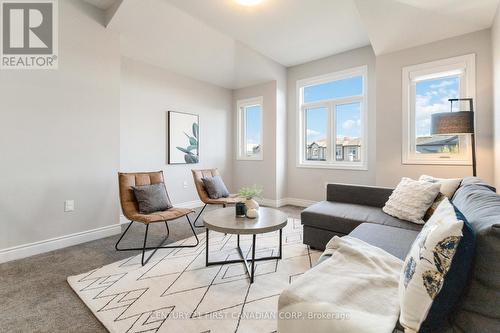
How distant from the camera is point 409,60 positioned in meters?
3.36

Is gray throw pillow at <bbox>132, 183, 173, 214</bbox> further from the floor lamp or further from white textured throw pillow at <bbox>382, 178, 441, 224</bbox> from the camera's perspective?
the floor lamp

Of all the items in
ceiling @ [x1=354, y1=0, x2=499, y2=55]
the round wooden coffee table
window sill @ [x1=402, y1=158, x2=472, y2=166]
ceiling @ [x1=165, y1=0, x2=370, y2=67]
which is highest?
ceiling @ [x1=165, y1=0, x2=370, y2=67]

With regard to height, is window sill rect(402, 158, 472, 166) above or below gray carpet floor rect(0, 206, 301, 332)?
above

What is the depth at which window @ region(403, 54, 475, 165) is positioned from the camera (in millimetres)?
3066

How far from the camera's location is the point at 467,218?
1134 mm

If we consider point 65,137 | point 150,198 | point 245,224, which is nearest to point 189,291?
point 245,224

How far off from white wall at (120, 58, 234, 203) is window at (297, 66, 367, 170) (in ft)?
5.66

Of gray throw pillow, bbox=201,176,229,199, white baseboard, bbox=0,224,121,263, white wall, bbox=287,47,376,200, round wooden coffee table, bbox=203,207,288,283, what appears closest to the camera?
round wooden coffee table, bbox=203,207,288,283

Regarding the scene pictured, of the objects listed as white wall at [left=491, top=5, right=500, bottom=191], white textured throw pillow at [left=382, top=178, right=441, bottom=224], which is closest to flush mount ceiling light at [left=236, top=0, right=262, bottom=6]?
white wall at [left=491, top=5, right=500, bottom=191]

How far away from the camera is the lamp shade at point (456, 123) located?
2.57 metres

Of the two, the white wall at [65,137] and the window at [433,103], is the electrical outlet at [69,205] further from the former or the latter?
the window at [433,103]

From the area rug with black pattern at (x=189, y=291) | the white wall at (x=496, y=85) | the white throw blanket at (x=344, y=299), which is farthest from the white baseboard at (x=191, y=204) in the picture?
the white wall at (x=496, y=85)

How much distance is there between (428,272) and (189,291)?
5.31 feet

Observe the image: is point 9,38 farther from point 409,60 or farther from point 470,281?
point 409,60
